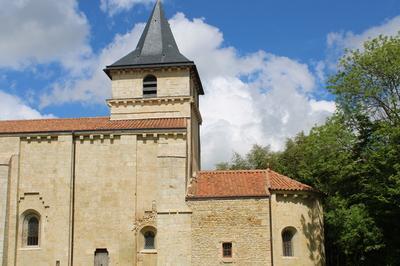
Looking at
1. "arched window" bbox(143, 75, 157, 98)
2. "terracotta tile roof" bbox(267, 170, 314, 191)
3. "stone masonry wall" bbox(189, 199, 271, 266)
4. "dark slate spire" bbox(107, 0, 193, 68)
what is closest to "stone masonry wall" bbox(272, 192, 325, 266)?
"terracotta tile roof" bbox(267, 170, 314, 191)

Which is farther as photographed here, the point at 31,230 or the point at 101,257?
the point at 31,230

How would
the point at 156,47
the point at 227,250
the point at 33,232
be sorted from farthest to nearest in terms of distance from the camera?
1. the point at 156,47
2. the point at 33,232
3. the point at 227,250

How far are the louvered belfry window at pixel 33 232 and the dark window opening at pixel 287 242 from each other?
12598 mm

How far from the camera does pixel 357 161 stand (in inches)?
919

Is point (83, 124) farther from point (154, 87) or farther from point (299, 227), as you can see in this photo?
point (299, 227)

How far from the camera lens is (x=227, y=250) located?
22.8 m

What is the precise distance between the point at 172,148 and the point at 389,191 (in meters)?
10.6

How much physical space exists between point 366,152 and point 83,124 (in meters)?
15.0

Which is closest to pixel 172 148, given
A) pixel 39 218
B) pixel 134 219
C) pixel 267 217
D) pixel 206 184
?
pixel 206 184

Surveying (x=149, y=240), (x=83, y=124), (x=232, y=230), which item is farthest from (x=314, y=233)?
(x=83, y=124)

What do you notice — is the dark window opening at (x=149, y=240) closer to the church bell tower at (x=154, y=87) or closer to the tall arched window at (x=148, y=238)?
the tall arched window at (x=148, y=238)

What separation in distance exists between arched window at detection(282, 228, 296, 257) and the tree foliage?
2276 mm

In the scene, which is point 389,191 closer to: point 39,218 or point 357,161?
point 357,161

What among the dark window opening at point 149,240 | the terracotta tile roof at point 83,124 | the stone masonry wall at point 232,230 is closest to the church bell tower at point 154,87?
the terracotta tile roof at point 83,124
